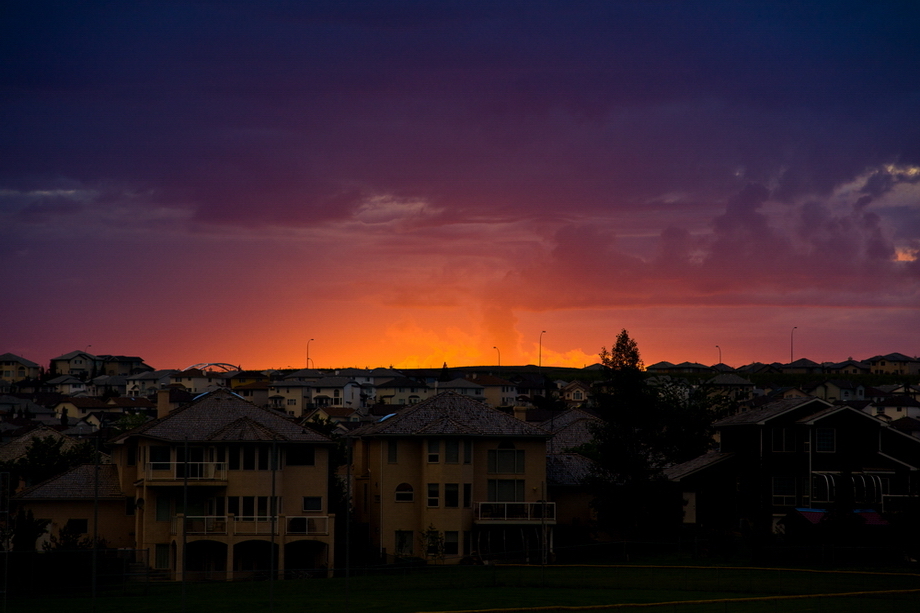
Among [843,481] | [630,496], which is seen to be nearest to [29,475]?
[630,496]

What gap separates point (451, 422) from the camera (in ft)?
227

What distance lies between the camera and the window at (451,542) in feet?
221

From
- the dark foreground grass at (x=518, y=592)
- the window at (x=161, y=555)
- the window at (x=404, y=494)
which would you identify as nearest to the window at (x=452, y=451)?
the window at (x=404, y=494)

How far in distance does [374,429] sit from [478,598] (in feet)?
76.9

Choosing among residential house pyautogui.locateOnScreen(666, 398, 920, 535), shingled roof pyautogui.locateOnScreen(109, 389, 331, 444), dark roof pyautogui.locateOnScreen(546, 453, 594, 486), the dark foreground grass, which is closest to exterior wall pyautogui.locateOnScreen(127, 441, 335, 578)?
shingled roof pyautogui.locateOnScreen(109, 389, 331, 444)

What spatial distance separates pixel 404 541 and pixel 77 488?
67.1 feet

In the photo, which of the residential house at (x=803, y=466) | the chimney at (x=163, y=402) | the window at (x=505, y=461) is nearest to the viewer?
the window at (x=505, y=461)

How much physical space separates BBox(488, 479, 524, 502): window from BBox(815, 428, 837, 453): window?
20.4 m

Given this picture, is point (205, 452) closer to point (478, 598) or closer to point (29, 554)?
point (29, 554)

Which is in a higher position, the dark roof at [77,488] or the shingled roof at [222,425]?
the shingled roof at [222,425]

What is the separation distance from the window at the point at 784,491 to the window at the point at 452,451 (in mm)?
21826

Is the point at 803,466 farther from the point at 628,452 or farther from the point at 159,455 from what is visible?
the point at 159,455

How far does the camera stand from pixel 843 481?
224ft

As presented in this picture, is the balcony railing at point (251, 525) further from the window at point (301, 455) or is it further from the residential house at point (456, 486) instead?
the residential house at point (456, 486)
